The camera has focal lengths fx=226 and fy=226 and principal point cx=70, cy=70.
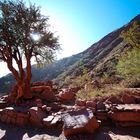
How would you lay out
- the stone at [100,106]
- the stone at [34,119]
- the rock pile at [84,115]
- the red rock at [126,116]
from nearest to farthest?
1. the rock pile at [84,115]
2. the red rock at [126,116]
3. the stone at [100,106]
4. the stone at [34,119]

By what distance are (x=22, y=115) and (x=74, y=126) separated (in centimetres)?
401

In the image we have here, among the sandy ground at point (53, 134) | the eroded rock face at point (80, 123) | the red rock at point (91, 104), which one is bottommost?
the sandy ground at point (53, 134)

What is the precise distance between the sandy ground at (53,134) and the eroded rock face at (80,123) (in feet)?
0.68

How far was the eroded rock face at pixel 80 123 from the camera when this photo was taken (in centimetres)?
820

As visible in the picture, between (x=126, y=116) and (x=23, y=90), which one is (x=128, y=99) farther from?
(x=23, y=90)

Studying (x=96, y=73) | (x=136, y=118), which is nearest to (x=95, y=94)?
(x=136, y=118)

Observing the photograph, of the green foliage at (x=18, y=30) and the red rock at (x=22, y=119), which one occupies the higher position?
the green foliage at (x=18, y=30)

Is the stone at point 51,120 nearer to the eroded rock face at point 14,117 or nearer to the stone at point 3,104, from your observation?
the eroded rock face at point 14,117

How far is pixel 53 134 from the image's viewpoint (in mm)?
9281

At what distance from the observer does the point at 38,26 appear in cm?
1616

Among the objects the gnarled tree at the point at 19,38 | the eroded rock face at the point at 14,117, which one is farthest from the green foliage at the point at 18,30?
the eroded rock face at the point at 14,117

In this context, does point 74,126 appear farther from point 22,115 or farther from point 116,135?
point 22,115

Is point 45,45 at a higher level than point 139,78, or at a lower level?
higher

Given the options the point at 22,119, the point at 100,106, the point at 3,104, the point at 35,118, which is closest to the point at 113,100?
the point at 100,106
